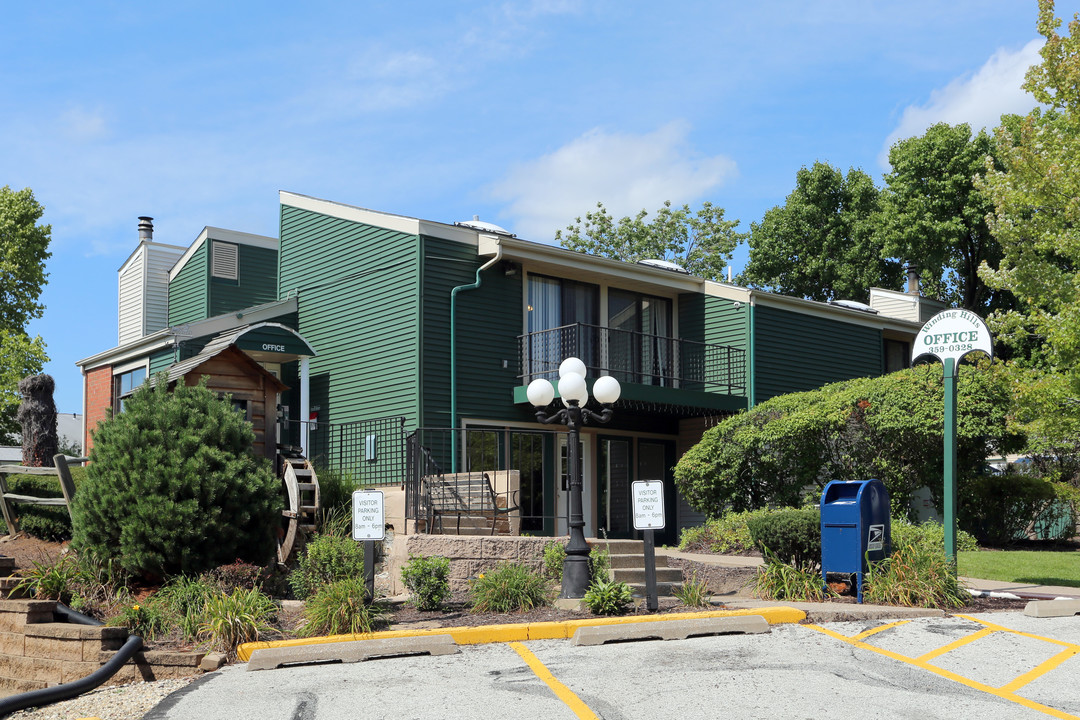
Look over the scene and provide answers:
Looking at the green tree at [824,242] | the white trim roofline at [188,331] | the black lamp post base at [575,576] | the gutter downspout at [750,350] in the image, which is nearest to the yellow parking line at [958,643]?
the black lamp post base at [575,576]

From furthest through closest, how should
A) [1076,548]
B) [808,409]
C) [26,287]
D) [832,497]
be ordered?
[26,287] < [1076,548] < [808,409] < [832,497]

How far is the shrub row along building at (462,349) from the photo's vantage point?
17.4m

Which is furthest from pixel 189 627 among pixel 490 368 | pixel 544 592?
pixel 490 368

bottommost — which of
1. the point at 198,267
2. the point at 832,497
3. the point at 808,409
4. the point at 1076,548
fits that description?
the point at 1076,548

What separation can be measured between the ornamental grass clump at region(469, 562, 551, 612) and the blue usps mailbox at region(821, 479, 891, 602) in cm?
330

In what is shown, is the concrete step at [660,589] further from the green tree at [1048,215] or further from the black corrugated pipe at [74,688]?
the green tree at [1048,215]

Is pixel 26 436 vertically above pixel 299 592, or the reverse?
pixel 26 436

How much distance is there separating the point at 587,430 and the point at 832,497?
860 cm

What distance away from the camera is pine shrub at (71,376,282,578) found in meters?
10.3

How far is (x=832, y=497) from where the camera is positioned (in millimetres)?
11516

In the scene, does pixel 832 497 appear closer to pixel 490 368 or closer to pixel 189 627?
pixel 189 627

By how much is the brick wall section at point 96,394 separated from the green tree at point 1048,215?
1658 cm

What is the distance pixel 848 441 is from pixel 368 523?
10.5 m

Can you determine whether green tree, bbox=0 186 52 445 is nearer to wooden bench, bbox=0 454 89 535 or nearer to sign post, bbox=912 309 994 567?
wooden bench, bbox=0 454 89 535
